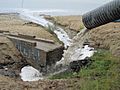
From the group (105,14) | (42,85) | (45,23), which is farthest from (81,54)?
(45,23)

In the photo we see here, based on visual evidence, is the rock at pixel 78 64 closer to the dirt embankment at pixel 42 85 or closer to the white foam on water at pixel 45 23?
the dirt embankment at pixel 42 85

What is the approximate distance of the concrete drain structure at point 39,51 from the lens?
30.9 ft

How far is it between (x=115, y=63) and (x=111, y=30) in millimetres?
4544

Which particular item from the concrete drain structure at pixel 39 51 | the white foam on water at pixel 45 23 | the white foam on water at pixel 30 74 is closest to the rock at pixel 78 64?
the white foam on water at pixel 30 74

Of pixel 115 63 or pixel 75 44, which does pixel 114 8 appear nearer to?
pixel 115 63

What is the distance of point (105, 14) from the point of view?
750 centimetres

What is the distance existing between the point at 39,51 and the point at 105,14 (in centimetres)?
268

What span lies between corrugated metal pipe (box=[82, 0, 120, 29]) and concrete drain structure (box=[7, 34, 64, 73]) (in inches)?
61.7

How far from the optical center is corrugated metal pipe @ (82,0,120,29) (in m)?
7.23

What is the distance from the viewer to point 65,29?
13664 mm

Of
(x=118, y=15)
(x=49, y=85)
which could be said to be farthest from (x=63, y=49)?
(x=49, y=85)

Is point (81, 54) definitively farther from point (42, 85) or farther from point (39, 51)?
point (42, 85)

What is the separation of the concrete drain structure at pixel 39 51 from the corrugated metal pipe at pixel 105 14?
61.7 inches

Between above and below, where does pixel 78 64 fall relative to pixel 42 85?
below
